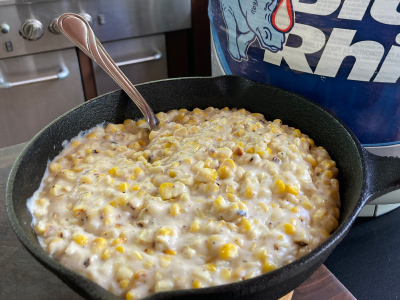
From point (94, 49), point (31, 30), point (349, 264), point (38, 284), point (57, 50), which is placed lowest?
point (349, 264)

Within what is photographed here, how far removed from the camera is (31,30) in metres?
1.77

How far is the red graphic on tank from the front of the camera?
906 millimetres

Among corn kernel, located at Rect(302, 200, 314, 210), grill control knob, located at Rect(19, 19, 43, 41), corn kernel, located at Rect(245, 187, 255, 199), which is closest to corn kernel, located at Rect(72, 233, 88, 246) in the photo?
corn kernel, located at Rect(245, 187, 255, 199)

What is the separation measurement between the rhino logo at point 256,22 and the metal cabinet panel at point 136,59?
1067mm

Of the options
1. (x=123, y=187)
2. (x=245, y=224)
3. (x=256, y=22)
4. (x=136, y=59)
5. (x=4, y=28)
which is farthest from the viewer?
(x=136, y=59)

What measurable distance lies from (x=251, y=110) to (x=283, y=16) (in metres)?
0.31

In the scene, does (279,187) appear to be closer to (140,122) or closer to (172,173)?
(172,173)

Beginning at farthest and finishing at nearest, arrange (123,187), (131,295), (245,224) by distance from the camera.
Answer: (123,187) → (245,224) → (131,295)

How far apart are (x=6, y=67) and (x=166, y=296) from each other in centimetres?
165

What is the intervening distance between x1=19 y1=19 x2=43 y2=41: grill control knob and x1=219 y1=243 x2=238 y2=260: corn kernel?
148cm

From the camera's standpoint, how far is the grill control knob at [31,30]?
1761 millimetres

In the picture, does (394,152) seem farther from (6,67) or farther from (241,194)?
(6,67)

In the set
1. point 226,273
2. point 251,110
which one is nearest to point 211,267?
point 226,273

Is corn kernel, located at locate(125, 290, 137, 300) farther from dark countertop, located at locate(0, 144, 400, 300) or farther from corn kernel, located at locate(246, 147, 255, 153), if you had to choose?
corn kernel, located at locate(246, 147, 255, 153)
